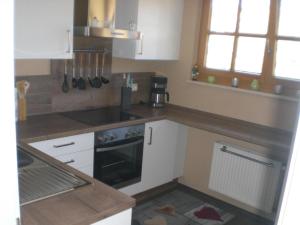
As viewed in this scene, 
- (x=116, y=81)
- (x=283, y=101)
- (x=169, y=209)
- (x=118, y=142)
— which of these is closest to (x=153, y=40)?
(x=116, y=81)

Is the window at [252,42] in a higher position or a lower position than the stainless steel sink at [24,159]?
higher

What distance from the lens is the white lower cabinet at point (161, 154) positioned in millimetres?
3006

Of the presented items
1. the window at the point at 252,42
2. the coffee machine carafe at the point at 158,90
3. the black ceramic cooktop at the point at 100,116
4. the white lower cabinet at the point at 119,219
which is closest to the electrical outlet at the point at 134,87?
the coffee machine carafe at the point at 158,90

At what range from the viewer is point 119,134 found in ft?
8.91

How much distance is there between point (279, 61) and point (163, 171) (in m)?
1.50

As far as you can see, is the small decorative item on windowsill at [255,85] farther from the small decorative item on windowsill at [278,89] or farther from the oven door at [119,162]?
the oven door at [119,162]

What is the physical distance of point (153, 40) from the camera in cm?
305

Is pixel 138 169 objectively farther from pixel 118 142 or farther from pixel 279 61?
pixel 279 61

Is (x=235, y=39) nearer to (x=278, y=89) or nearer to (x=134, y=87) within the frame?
(x=278, y=89)

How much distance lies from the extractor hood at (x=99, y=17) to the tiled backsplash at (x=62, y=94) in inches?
16.0

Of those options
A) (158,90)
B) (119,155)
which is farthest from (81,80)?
(158,90)

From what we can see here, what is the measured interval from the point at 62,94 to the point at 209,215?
5.72ft

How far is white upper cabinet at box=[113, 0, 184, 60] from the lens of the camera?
114 inches

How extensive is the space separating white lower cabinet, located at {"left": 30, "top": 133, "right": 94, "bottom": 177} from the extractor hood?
2.64ft
